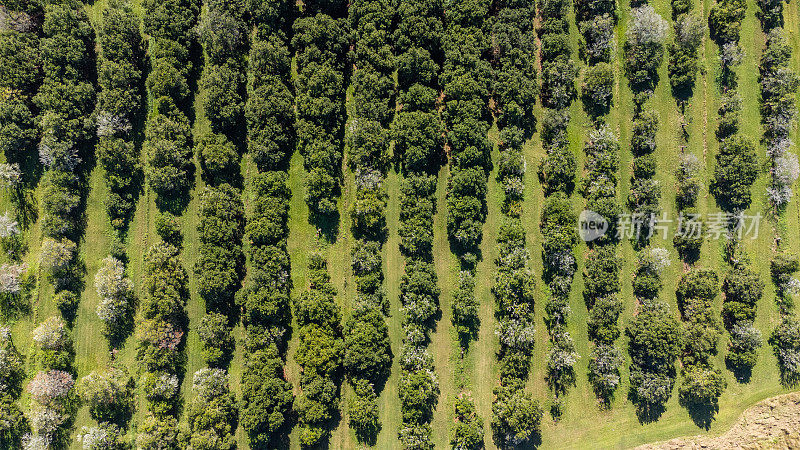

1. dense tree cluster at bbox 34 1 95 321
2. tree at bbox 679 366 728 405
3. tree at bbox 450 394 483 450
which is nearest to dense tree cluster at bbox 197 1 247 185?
dense tree cluster at bbox 34 1 95 321

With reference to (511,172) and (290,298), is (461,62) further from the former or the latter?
(290,298)

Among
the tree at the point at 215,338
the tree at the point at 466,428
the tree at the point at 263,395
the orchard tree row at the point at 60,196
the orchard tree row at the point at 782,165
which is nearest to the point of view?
the tree at the point at 263,395

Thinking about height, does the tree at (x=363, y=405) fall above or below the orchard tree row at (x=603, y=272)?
below

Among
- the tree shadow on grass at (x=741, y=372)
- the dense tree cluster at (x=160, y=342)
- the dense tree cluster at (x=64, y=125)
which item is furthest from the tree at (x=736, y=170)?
the dense tree cluster at (x=64, y=125)

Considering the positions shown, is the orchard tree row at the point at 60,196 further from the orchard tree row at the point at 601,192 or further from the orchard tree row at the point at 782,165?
the orchard tree row at the point at 782,165

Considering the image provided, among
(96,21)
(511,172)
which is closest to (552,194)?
(511,172)

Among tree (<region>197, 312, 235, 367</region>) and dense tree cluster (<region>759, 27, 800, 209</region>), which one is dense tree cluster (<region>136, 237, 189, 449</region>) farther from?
dense tree cluster (<region>759, 27, 800, 209</region>)

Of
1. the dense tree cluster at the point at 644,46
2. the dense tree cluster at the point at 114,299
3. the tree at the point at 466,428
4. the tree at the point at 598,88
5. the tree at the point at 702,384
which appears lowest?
the tree at the point at 466,428
